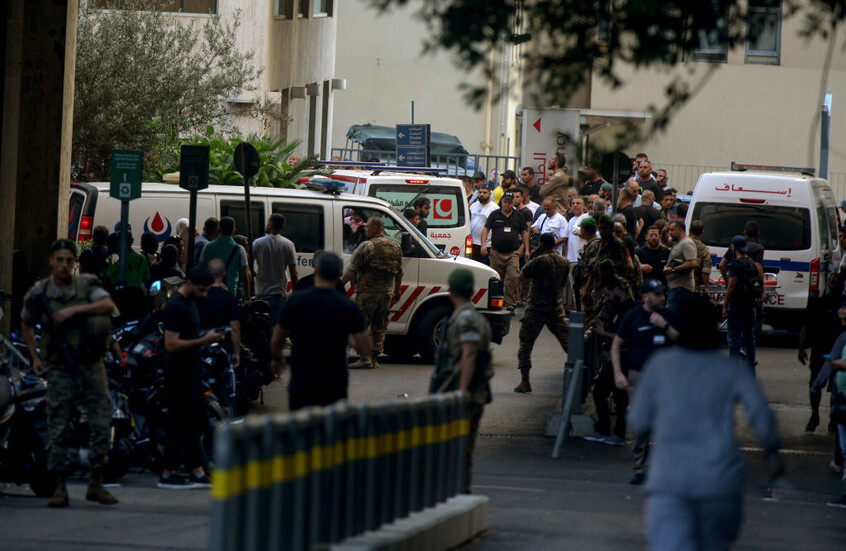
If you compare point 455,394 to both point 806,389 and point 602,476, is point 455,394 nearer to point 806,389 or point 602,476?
point 602,476

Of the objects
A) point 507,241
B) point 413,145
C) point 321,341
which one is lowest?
point 321,341

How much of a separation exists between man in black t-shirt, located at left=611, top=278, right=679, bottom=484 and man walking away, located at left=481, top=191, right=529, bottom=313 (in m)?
10.1

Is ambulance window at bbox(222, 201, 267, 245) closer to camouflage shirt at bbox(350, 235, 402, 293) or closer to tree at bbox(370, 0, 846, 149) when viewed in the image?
camouflage shirt at bbox(350, 235, 402, 293)

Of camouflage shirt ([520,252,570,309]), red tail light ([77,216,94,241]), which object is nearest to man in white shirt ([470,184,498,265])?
camouflage shirt ([520,252,570,309])

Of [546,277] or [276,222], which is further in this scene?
[276,222]

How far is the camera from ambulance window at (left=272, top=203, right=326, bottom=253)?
1705 cm

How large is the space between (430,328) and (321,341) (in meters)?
8.84

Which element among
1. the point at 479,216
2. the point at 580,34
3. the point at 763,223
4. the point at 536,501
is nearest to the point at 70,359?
the point at 536,501

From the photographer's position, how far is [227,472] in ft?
17.2

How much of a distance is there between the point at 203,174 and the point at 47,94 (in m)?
2.76

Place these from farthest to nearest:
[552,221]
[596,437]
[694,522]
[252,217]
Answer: [552,221], [252,217], [596,437], [694,522]


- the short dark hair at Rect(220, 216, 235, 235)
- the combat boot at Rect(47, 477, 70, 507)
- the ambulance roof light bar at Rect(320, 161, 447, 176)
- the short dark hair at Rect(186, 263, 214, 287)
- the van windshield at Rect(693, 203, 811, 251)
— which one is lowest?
the combat boot at Rect(47, 477, 70, 507)

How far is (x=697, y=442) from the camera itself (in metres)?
5.67

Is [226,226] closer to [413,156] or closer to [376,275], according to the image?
[376,275]
